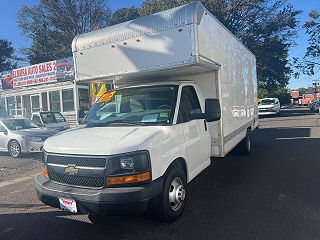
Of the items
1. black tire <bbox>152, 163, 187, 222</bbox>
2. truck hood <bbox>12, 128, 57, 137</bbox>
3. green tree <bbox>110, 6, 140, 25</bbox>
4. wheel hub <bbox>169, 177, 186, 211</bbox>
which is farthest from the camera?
green tree <bbox>110, 6, 140, 25</bbox>

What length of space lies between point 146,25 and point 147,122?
1.75 m

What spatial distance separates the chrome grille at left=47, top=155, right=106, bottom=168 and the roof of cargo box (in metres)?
2.38

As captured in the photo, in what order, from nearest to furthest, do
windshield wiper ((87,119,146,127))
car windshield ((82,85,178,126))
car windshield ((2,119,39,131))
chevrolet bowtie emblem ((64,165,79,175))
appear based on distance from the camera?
1. chevrolet bowtie emblem ((64,165,79,175))
2. windshield wiper ((87,119,146,127))
3. car windshield ((82,85,178,126))
4. car windshield ((2,119,39,131))

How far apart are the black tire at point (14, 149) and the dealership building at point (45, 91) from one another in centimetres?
618

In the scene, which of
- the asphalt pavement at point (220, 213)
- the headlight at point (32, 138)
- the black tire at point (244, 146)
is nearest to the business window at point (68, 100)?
the headlight at point (32, 138)

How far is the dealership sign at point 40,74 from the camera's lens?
18.0 m

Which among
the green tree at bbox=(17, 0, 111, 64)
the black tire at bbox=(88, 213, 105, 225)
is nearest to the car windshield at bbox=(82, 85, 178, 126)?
the black tire at bbox=(88, 213, 105, 225)

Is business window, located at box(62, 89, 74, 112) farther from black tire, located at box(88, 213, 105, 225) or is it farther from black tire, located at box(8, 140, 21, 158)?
black tire, located at box(88, 213, 105, 225)

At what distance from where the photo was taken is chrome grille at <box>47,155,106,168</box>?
3559 millimetres

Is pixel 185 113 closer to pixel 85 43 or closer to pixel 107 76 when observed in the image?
pixel 107 76

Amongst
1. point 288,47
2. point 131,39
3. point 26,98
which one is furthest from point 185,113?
point 288,47

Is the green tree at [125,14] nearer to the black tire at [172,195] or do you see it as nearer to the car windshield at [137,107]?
the car windshield at [137,107]

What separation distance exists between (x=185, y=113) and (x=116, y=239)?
2093 millimetres

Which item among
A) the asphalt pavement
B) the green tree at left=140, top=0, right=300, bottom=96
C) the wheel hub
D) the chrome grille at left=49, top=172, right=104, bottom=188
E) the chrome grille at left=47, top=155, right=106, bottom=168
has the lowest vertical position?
the asphalt pavement
